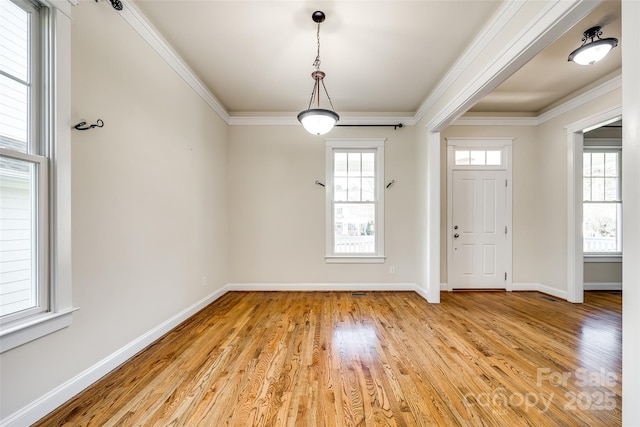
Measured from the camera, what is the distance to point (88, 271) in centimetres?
193

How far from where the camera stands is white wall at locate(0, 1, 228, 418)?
1798mm

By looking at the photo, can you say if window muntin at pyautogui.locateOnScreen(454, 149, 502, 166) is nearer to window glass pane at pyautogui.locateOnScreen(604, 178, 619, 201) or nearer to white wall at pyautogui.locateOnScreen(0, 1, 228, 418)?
window glass pane at pyautogui.locateOnScreen(604, 178, 619, 201)

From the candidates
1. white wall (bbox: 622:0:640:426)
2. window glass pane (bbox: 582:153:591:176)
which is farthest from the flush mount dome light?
window glass pane (bbox: 582:153:591:176)

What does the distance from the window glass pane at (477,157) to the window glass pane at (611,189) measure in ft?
6.84

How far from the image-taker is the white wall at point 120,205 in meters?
1.80

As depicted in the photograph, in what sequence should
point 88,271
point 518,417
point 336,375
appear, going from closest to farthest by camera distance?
point 518,417, point 88,271, point 336,375

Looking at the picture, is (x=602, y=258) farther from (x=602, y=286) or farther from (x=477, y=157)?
(x=477, y=157)

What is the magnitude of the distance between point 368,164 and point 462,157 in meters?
1.60

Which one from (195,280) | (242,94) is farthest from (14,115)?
(242,94)

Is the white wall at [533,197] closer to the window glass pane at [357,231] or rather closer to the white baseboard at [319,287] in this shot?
the white baseboard at [319,287]

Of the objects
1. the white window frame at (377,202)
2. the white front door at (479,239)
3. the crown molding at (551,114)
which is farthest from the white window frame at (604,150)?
the white window frame at (377,202)

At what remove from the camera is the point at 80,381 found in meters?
1.84

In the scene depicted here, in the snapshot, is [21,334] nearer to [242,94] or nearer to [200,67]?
[200,67]

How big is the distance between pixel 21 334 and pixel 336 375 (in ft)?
6.26
